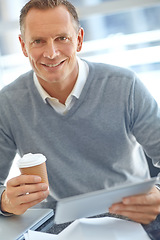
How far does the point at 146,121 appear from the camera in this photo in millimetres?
1511

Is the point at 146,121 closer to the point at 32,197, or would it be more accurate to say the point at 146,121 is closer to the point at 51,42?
the point at 51,42

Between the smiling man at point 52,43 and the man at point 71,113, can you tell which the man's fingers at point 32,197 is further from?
the smiling man at point 52,43

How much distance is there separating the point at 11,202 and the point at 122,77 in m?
0.81

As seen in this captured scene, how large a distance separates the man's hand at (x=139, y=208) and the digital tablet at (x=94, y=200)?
0.03m

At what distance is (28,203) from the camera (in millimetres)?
1131

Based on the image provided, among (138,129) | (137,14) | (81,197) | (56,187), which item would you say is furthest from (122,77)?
(137,14)

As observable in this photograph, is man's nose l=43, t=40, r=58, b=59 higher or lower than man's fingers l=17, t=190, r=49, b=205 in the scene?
higher

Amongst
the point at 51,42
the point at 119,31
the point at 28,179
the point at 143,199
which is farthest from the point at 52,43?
the point at 119,31

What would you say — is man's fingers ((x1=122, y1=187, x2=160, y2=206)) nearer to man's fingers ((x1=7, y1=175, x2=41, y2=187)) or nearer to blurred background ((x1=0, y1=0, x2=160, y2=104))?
man's fingers ((x1=7, y1=175, x2=41, y2=187))

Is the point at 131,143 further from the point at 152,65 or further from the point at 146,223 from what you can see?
the point at 152,65

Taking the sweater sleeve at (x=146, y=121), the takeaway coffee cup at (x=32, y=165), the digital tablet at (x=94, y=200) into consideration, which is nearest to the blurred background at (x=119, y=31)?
the sweater sleeve at (x=146, y=121)

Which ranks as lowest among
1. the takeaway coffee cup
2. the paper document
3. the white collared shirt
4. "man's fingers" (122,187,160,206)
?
the paper document

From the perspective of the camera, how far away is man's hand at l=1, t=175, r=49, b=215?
1075 mm

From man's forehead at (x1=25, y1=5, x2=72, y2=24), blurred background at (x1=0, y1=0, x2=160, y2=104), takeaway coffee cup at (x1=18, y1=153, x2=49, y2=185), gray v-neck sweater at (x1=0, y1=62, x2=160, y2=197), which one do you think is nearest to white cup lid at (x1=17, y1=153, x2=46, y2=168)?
takeaway coffee cup at (x1=18, y1=153, x2=49, y2=185)
